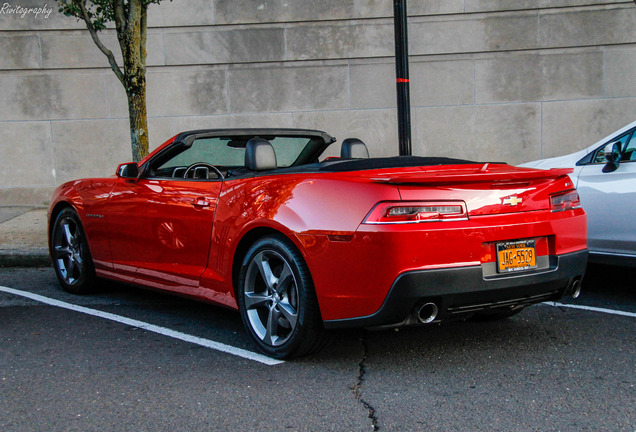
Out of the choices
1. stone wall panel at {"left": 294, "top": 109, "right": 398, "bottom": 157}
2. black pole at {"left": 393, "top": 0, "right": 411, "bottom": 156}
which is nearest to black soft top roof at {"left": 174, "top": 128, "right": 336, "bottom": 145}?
black pole at {"left": 393, "top": 0, "right": 411, "bottom": 156}

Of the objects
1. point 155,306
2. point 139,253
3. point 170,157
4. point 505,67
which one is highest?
point 505,67

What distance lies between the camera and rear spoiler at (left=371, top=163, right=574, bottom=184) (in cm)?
380

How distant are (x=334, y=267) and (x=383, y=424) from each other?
91cm

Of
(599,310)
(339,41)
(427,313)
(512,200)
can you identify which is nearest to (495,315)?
(599,310)

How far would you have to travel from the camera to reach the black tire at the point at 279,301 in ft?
13.3

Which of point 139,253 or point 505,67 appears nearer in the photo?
point 139,253

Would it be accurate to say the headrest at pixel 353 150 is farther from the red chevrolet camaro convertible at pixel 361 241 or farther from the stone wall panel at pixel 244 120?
the stone wall panel at pixel 244 120

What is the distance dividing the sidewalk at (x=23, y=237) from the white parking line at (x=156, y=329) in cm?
149

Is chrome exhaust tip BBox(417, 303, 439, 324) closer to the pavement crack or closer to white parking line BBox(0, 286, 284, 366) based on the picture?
the pavement crack

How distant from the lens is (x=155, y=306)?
5957 millimetres

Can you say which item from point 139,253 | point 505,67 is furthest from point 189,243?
point 505,67

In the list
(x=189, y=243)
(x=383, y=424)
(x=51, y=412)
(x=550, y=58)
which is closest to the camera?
(x=383, y=424)

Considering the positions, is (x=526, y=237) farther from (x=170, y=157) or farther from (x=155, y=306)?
(x=155, y=306)

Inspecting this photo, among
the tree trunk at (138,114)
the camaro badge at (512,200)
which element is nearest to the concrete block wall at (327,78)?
the tree trunk at (138,114)
